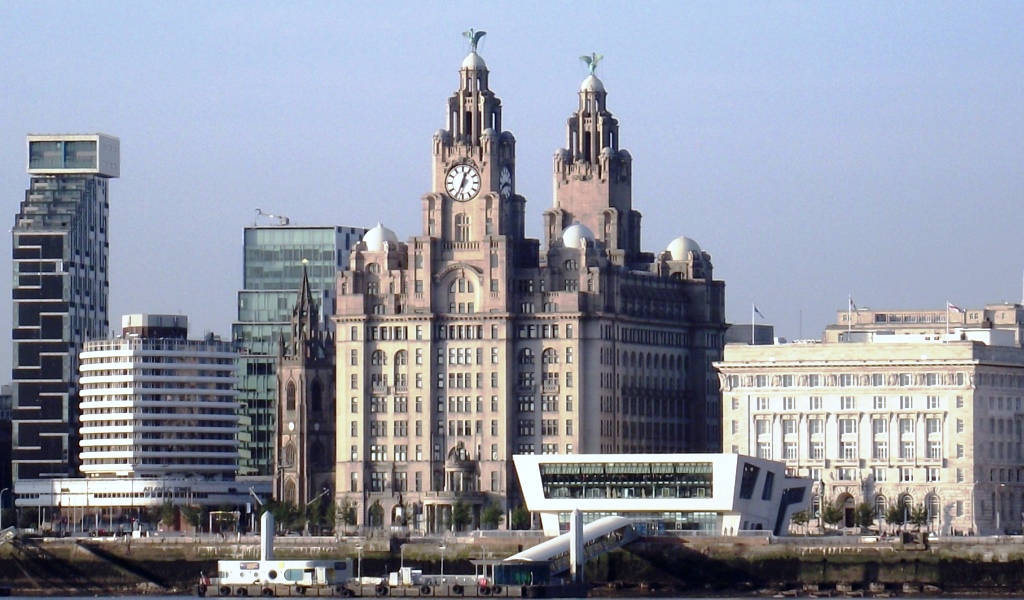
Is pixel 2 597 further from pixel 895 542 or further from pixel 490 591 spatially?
pixel 895 542

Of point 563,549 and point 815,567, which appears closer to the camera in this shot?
point 563,549

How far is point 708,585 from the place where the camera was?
19688 cm

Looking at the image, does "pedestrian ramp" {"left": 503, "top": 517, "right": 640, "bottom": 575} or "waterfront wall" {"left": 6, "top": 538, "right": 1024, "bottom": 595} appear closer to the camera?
"pedestrian ramp" {"left": 503, "top": 517, "right": 640, "bottom": 575}

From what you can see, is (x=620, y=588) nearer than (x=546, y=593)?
No

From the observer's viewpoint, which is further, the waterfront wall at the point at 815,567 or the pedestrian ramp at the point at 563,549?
the waterfront wall at the point at 815,567

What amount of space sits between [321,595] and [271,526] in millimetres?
10969

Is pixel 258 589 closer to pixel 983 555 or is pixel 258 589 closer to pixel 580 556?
pixel 580 556

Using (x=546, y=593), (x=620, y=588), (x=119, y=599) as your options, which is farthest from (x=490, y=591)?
(x=119, y=599)

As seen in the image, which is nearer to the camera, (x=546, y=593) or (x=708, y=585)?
(x=546, y=593)

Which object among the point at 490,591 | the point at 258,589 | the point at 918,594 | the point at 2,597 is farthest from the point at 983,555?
the point at 2,597

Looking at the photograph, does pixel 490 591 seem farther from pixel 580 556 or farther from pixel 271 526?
pixel 271 526

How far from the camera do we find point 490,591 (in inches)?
7234

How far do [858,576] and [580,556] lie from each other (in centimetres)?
1861

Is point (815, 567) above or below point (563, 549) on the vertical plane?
below
